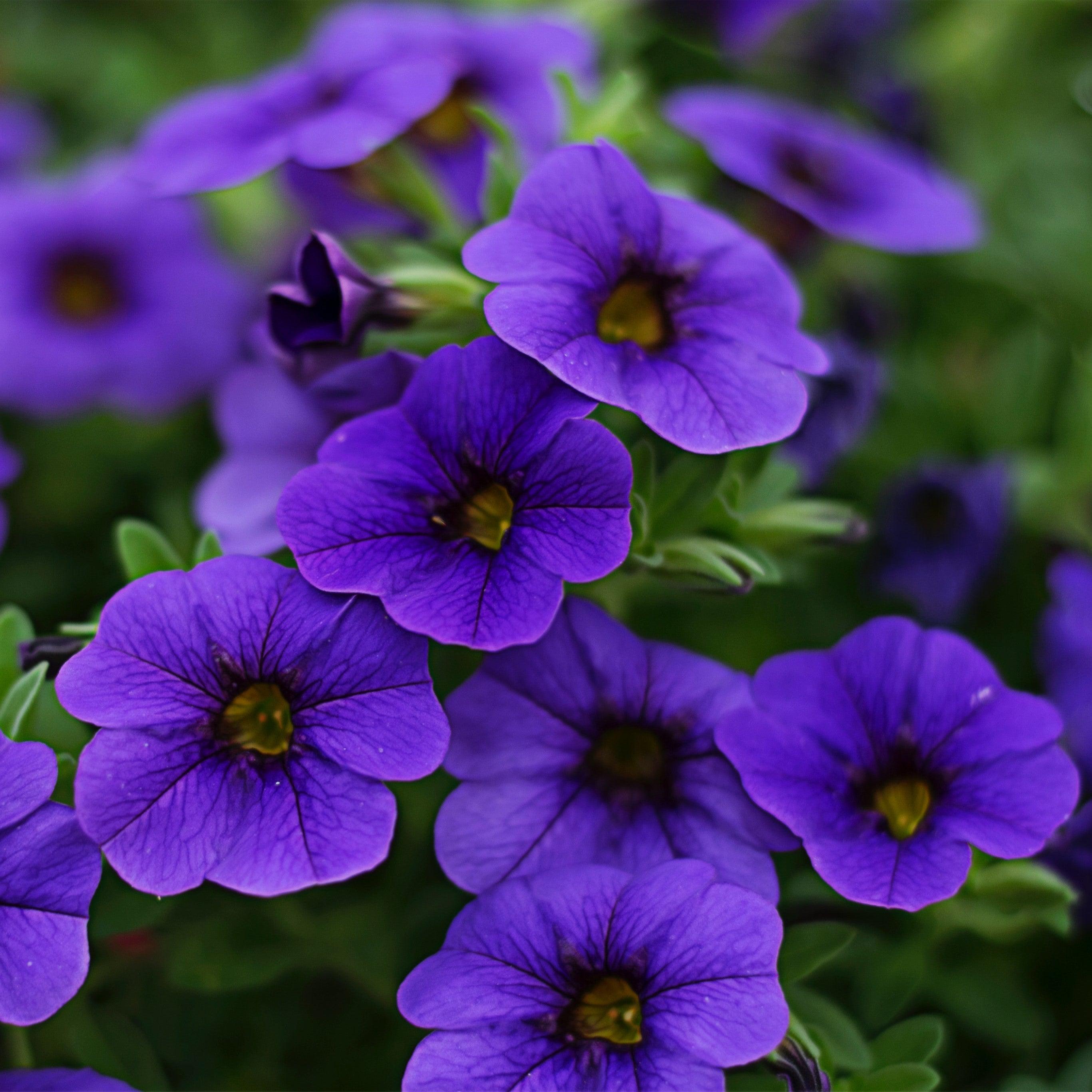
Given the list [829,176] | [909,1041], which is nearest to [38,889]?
[909,1041]

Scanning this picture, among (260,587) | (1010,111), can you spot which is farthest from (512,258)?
(1010,111)

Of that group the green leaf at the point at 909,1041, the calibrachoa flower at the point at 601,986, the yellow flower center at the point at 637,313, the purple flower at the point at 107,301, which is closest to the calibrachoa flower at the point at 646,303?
the yellow flower center at the point at 637,313

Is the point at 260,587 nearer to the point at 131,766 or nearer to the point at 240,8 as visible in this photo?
the point at 131,766

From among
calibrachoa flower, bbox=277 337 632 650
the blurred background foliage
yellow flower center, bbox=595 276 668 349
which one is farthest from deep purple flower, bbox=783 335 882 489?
calibrachoa flower, bbox=277 337 632 650

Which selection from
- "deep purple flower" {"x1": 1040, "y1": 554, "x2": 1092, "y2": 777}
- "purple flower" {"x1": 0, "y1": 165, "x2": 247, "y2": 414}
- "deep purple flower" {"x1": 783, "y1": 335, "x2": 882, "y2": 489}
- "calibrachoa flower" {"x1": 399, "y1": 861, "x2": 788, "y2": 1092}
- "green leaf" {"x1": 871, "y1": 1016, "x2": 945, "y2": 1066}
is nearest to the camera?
"calibrachoa flower" {"x1": 399, "y1": 861, "x2": 788, "y2": 1092}

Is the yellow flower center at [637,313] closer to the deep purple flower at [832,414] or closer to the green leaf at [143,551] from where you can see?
the deep purple flower at [832,414]

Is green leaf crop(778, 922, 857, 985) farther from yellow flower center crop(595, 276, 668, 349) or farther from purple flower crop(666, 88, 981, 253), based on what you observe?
purple flower crop(666, 88, 981, 253)
